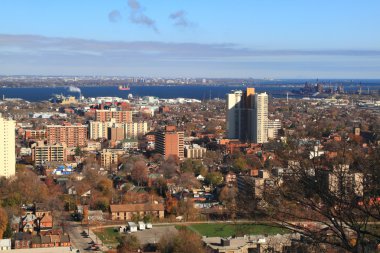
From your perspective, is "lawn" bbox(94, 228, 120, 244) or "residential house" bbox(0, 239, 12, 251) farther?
"lawn" bbox(94, 228, 120, 244)

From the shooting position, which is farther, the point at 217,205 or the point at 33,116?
the point at 33,116

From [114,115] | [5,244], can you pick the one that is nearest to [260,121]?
[114,115]

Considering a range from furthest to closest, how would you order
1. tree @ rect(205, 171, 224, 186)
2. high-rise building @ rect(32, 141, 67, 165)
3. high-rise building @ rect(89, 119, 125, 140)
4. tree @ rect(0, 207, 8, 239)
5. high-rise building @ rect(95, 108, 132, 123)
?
1. high-rise building @ rect(95, 108, 132, 123)
2. high-rise building @ rect(89, 119, 125, 140)
3. high-rise building @ rect(32, 141, 67, 165)
4. tree @ rect(205, 171, 224, 186)
5. tree @ rect(0, 207, 8, 239)

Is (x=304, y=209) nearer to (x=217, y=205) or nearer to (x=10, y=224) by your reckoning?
(x=10, y=224)

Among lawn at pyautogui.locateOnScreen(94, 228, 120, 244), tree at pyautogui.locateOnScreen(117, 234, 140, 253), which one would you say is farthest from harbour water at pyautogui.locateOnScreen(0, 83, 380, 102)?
tree at pyautogui.locateOnScreen(117, 234, 140, 253)

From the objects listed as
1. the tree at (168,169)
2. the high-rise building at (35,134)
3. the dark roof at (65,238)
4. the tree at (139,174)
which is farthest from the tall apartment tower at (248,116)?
the dark roof at (65,238)

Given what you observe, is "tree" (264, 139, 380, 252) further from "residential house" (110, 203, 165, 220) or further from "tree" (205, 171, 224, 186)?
"tree" (205, 171, 224, 186)

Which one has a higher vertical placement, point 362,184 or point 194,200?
point 362,184

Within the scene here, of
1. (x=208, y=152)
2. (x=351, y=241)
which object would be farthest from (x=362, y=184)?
(x=208, y=152)
